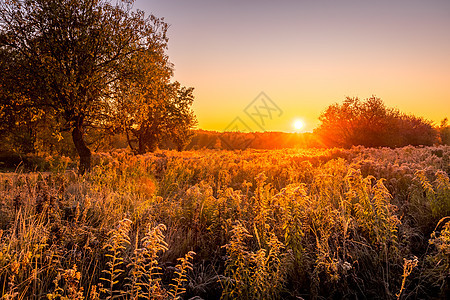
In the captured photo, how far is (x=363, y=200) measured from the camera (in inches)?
153

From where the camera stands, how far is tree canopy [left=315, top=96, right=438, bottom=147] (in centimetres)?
2127

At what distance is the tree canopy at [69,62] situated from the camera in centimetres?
1157

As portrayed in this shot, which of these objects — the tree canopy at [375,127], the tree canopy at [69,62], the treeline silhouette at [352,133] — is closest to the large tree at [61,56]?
the tree canopy at [69,62]

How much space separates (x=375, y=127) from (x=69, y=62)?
21.0 meters

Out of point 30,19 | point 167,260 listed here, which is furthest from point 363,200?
point 30,19

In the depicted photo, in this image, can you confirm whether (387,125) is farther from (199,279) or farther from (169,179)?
(199,279)

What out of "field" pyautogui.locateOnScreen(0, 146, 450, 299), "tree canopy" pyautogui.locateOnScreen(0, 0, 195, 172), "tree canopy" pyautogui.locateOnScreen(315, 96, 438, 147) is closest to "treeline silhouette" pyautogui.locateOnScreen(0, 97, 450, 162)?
"tree canopy" pyautogui.locateOnScreen(315, 96, 438, 147)

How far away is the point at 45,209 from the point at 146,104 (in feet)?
35.8

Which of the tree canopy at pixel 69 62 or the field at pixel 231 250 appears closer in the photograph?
the field at pixel 231 250

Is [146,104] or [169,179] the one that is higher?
[146,104]

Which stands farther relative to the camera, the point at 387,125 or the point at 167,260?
the point at 387,125

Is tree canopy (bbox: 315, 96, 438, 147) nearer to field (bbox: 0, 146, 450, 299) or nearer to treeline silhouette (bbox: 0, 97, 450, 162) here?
treeline silhouette (bbox: 0, 97, 450, 162)

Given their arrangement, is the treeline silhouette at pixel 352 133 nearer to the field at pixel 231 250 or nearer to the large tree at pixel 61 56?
the large tree at pixel 61 56

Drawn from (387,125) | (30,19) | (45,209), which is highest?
(30,19)
